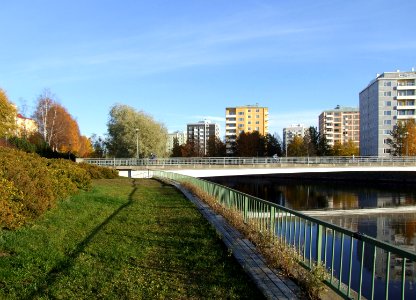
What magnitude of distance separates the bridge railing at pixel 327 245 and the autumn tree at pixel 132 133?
50.4 meters

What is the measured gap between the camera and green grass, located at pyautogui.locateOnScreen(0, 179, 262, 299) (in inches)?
204

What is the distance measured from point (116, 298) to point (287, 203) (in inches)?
1412

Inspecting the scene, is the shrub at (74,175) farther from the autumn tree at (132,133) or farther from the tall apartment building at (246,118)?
the tall apartment building at (246,118)

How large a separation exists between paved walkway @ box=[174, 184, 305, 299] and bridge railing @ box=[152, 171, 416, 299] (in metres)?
0.54

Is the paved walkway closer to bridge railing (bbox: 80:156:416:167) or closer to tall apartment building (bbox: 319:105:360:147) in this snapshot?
bridge railing (bbox: 80:156:416:167)

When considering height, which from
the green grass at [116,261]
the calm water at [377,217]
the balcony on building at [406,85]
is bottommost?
the calm water at [377,217]

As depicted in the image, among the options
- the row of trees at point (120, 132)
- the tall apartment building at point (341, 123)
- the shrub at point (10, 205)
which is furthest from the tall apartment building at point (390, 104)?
the shrub at point (10, 205)

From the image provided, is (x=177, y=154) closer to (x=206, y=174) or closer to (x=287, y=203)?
(x=206, y=174)

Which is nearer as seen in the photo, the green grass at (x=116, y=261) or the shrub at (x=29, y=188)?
the green grass at (x=116, y=261)

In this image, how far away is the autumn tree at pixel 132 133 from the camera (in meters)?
64.6

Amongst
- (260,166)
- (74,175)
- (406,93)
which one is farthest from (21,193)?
(406,93)

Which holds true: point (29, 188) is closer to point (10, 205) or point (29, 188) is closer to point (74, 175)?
point (10, 205)

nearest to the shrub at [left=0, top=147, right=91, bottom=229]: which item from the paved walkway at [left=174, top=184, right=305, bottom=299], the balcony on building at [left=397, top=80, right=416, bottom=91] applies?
the paved walkway at [left=174, top=184, right=305, bottom=299]

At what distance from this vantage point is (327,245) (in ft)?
23.4
